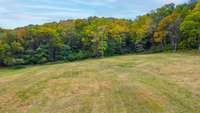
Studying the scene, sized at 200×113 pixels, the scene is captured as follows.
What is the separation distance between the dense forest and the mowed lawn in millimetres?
15497

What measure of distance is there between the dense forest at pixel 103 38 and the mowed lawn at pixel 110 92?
610 inches

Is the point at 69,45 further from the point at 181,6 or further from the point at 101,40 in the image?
the point at 181,6

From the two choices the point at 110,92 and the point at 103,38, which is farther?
the point at 103,38

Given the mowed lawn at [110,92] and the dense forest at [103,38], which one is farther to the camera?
the dense forest at [103,38]

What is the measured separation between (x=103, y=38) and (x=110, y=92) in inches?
1100

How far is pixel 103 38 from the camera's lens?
47.1 metres

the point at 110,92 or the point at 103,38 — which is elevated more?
the point at 103,38

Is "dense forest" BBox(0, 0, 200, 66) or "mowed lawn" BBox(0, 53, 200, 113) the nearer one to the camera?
"mowed lawn" BBox(0, 53, 200, 113)

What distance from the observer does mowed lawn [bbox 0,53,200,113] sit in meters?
16.5

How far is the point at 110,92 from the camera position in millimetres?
19594

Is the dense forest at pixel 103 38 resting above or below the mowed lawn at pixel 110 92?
above

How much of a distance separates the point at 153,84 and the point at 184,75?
4.53 m

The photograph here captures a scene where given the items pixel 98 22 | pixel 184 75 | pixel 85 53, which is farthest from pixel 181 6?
pixel 184 75

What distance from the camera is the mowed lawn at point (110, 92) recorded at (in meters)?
16.5
